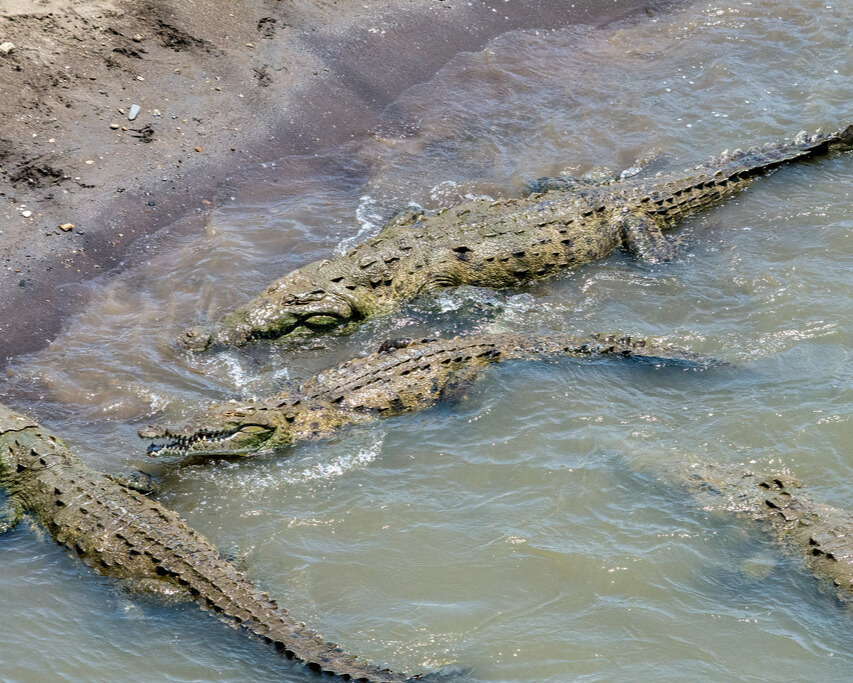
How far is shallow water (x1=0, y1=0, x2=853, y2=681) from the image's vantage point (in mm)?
5602

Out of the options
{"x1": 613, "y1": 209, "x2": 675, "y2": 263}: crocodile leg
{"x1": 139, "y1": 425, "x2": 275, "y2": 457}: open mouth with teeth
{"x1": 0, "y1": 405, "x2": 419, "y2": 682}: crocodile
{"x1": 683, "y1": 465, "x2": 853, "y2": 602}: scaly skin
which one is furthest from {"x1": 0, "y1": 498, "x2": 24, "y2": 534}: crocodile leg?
{"x1": 613, "y1": 209, "x2": 675, "y2": 263}: crocodile leg

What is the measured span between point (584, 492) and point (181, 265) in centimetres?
484

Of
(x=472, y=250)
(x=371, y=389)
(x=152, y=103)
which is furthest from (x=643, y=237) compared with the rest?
(x=152, y=103)

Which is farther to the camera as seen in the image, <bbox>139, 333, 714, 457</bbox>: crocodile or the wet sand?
the wet sand

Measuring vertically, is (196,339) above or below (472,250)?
below

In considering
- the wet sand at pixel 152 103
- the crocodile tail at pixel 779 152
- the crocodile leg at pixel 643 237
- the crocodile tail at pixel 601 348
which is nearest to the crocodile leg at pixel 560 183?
the crocodile leg at pixel 643 237

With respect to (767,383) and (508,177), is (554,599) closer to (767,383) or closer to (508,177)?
(767,383)

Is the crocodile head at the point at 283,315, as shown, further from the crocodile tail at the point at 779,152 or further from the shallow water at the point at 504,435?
the crocodile tail at the point at 779,152

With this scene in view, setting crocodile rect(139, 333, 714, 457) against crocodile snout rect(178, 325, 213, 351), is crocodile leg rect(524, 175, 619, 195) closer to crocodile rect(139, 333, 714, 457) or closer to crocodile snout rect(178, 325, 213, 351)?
crocodile rect(139, 333, 714, 457)

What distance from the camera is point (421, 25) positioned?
39.9ft

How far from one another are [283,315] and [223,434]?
1688 mm

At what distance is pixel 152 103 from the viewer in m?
10.3

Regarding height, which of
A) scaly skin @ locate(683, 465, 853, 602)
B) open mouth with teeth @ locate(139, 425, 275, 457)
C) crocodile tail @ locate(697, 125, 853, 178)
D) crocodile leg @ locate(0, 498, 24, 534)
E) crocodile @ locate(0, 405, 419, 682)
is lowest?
crocodile leg @ locate(0, 498, 24, 534)

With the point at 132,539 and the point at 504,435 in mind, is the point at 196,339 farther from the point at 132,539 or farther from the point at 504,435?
the point at 504,435
